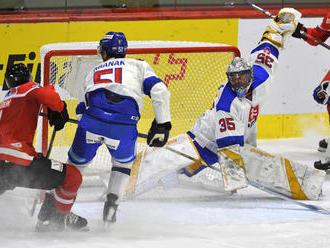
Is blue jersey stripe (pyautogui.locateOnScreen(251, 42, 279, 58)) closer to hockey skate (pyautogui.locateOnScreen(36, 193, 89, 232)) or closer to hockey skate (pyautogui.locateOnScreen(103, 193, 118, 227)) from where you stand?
hockey skate (pyautogui.locateOnScreen(103, 193, 118, 227))

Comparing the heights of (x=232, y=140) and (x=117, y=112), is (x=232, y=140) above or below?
below

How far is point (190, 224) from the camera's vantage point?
14.4ft

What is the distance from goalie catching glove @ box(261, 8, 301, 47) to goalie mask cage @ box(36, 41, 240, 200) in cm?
32

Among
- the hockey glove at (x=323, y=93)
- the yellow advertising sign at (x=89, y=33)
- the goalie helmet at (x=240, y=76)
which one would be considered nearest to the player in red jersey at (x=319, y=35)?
the hockey glove at (x=323, y=93)

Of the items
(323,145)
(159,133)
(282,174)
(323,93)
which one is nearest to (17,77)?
(159,133)

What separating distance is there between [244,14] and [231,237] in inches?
114

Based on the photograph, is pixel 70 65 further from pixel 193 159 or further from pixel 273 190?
pixel 273 190

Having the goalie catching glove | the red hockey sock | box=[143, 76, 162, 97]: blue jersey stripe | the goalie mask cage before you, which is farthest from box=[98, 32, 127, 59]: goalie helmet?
the goalie catching glove

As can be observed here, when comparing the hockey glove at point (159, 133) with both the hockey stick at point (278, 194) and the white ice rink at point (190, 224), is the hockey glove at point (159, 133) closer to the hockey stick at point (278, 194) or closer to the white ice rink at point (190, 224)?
the white ice rink at point (190, 224)

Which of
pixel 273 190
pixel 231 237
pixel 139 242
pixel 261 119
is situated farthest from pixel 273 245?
pixel 261 119

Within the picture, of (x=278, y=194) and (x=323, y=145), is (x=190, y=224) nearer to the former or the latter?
(x=278, y=194)

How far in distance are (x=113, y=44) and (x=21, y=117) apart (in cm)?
67

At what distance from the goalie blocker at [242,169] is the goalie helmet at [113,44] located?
95 cm

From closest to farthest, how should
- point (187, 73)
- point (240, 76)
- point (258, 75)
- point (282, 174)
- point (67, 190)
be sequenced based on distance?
point (67, 190)
point (240, 76)
point (282, 174)
point (258, 75)
point (187, 73)
